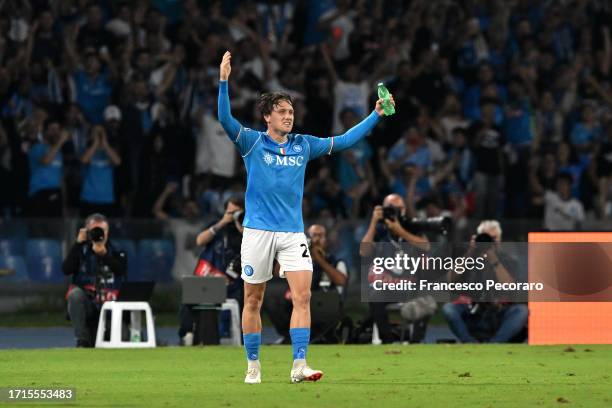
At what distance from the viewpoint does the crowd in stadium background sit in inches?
936

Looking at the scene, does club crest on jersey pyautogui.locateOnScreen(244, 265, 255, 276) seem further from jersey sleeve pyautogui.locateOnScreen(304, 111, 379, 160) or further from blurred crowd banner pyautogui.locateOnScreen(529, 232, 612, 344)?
blurred crowd banner pyautogui.locateOnScreen(529, 232, 612, 344)

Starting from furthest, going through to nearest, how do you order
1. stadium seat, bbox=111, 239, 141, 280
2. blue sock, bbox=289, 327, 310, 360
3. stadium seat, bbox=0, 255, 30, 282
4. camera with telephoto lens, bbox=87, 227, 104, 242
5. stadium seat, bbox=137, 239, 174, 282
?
stadium seat, bbox=137, 239, 174, 282
stadium seat, bbox=111, 239, 141, 280
stadium seat, bbox=0, 255, 30, 282
camera with telephoto lens, bbox=87, 227, 104, 242
blue sock, bbox=289, 327, 310, 360

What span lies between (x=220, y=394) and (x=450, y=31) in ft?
54.2

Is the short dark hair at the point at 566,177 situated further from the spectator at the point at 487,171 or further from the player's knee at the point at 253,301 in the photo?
the player's knee at the point at 253,301

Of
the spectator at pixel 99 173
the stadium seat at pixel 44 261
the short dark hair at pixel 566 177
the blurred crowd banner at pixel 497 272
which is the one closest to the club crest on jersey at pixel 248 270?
the blurred crowd banner at pixel 497 272

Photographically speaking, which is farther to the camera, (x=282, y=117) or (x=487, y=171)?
(x=487, y=171)

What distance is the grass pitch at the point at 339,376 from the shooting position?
11617 millimetres

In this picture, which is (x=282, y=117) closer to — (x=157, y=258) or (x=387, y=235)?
(x=387, y=235)

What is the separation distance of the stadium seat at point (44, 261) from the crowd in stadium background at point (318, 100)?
134cm

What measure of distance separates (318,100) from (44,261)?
18.5ft

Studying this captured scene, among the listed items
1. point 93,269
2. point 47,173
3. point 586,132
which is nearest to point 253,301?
point 93,269

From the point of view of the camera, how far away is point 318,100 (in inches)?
997

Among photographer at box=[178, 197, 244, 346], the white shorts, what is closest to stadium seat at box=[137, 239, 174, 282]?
photographer at box=[178, 197, 244, 346]

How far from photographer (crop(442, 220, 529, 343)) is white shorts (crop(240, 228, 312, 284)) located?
21.8 ft
